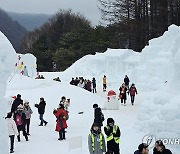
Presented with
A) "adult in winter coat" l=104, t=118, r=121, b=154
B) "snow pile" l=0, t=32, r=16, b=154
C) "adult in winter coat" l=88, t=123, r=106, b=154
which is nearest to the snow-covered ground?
"adult in winter coat" l=104, t=118, r=121, b=154

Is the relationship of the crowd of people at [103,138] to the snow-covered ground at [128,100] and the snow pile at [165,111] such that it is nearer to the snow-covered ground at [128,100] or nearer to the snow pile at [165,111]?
the snow-covered ground at [128,100]

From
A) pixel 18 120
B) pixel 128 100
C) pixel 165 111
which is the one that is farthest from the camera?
pixel 128 100

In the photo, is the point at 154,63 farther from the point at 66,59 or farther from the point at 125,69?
the point at 66,59

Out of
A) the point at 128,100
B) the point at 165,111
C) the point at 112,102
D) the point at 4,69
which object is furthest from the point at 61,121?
the point at 128,100

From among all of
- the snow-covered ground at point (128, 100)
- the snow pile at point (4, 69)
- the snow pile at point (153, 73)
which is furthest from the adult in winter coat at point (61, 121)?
the snow pile at point (4, 69)

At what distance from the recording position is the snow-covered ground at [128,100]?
37.8 ft

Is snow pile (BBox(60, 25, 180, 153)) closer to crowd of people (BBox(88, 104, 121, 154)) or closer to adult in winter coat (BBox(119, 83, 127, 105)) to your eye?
crowd of people (BBox(88, 104, 121, 154))

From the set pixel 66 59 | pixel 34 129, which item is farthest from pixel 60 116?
pixel 66 59

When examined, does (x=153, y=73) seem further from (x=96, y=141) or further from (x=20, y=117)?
(x=96, y=141)

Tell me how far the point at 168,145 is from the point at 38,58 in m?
49.9

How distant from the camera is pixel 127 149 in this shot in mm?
11562

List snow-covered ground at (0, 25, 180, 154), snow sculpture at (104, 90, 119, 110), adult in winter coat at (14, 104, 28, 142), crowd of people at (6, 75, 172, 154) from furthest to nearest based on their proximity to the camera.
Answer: snow sculpture at (104, 90, 119, 110), adult in winter coat at (14, 104, 28, 142), snow-covered ground at (0, 25, 180, 154), crowd of people at (6, 75, 172, 154)

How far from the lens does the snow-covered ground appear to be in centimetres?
1151

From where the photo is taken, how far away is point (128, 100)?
25.7 m
